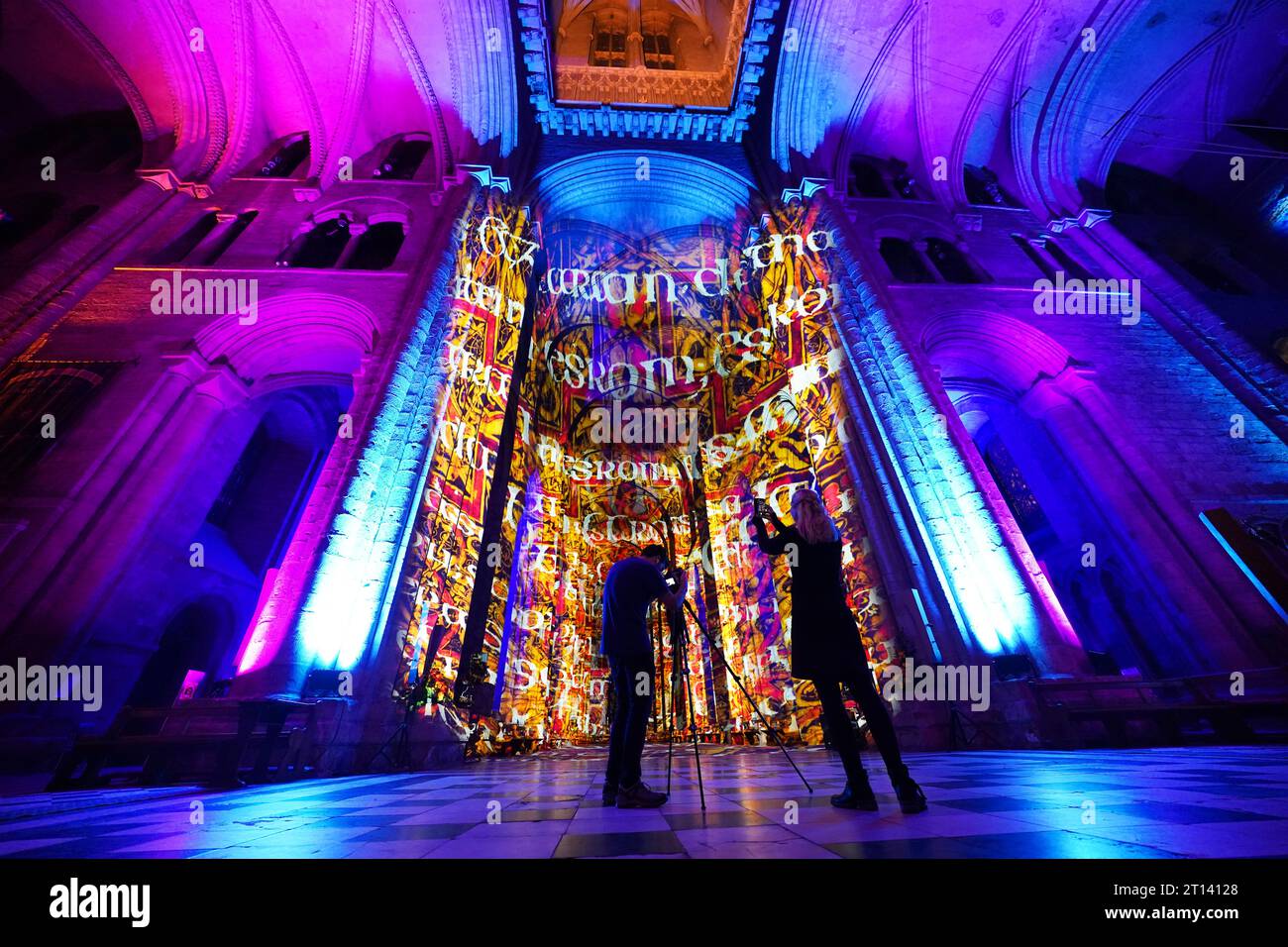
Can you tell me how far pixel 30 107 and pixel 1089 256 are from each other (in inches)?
895

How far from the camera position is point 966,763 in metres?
3.95

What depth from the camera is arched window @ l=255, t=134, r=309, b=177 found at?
1105cm

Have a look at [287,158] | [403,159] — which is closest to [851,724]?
[403,159]

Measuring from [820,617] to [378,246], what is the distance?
36.7 ft

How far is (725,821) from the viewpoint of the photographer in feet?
6.25

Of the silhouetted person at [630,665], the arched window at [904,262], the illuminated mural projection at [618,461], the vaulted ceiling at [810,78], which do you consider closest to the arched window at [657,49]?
the vaulted ceiling at [810,78]

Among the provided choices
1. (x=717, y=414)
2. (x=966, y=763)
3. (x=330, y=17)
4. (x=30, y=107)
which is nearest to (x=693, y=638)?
(x=717, y=414)

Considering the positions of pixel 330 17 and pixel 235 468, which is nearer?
pixel 330 17

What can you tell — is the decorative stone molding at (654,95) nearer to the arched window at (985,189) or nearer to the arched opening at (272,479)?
the arched window at (985,189)

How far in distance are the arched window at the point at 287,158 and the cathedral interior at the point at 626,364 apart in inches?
3.1

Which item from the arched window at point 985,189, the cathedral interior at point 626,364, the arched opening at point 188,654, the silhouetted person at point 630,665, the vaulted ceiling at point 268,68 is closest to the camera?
the silhouetted person at point 630,665

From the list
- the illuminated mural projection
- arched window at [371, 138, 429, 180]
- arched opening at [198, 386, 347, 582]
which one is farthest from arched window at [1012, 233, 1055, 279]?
arched opening at [198, 386, 347, 582]

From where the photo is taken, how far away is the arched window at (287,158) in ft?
36.3
